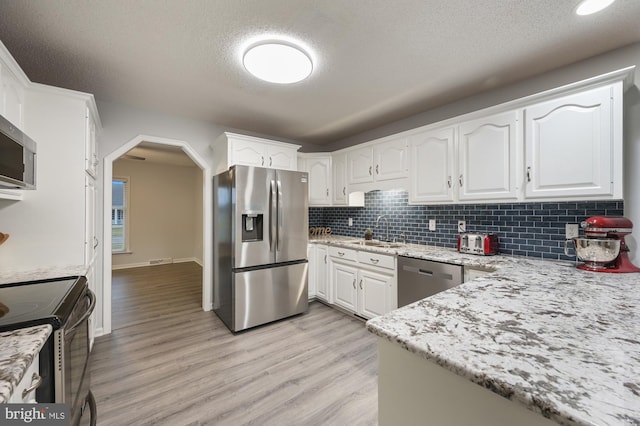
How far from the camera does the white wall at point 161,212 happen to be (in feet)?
19.5

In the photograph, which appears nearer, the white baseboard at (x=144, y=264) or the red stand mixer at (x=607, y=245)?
the red stand mixer at (x=607, y=245)

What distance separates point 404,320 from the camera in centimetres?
88

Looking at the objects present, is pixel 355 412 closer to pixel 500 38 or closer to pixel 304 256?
pixel 304 256

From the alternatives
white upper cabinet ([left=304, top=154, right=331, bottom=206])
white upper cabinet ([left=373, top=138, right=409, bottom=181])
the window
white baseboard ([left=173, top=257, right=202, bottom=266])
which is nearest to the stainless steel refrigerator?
white upper cabinet ([left=304, top=154, right=331, bottom=206])

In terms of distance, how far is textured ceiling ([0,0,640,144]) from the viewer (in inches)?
58.9

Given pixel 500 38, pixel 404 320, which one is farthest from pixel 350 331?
pixel 500 38

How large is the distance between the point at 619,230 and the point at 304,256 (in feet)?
8.74

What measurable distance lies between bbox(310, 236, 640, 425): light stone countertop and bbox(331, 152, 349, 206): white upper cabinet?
2.48m

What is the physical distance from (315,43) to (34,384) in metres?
2.19

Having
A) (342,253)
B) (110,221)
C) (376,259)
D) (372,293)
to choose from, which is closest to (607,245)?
(376,259)

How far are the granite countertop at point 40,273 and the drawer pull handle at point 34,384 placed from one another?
3.25 ft

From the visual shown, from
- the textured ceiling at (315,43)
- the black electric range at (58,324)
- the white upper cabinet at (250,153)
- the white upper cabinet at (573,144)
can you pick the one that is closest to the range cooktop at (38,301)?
the black electric range at (58,324)

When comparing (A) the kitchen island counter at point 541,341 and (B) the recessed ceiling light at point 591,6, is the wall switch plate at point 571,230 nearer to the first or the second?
(A) the kitchen island counter at point 541,341

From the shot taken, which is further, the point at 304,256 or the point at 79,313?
the point at 304,256
